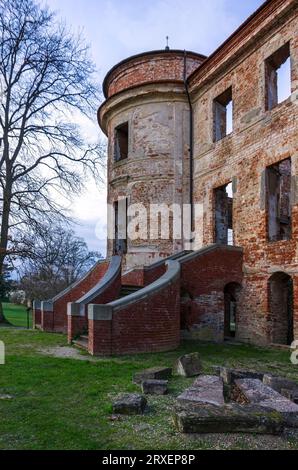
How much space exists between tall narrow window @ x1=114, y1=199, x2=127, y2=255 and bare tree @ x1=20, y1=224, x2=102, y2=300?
8.16 feet

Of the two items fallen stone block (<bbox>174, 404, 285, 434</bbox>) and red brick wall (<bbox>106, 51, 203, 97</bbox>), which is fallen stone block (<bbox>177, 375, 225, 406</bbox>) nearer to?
fallen stone block (<bbox>174, 404, 285, 434</bbox>)

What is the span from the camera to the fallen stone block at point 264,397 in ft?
15.4

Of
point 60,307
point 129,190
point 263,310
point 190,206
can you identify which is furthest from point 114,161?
point 263,310

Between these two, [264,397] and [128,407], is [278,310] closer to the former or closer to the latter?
[264,397]

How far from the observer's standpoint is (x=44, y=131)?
66.0 feet

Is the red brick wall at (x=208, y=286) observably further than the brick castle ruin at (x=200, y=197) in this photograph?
Yes

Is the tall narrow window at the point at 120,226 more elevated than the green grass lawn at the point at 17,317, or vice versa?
the tall narrow window at the point at 120,226

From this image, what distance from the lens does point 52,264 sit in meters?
17.6

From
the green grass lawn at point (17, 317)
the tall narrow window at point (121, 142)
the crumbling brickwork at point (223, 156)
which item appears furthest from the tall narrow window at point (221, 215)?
the green grass lawn at point (17, 317)

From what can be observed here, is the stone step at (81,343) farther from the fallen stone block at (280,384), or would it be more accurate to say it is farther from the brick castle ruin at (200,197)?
the fallen stone block at (280,384)

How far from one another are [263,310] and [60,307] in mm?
7441

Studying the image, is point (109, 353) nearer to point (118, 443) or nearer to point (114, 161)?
point (118, 443)

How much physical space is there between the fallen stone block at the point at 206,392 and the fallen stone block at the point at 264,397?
338 mm

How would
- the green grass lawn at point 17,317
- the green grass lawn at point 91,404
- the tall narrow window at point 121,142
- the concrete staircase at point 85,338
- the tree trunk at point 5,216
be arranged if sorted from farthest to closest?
1. the green grass lawn at point 17,317
2. the tall narrow window at point 121,142
3. the tree trunk at point 5,216
4. the concrete staircase at point 85,338
5. the green grass lawn at point 91,404
